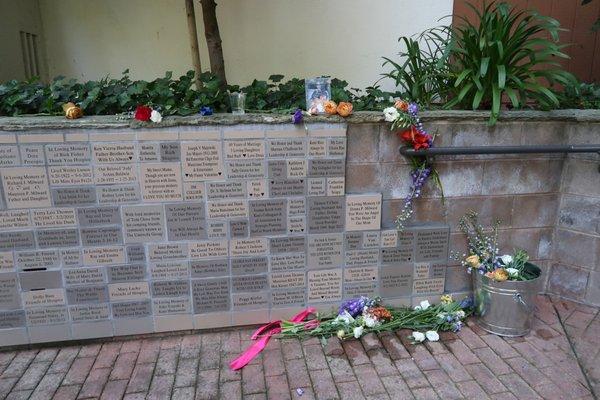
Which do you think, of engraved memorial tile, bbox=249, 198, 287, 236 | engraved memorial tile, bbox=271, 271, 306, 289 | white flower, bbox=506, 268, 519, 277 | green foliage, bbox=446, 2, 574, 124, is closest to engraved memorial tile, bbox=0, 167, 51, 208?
engraved memorial tile, bbox=249, 198, 287, 236

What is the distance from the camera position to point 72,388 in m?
2.15

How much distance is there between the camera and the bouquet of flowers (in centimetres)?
257

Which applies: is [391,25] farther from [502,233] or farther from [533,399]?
[533,399]

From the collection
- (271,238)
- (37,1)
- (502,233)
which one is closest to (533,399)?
(502,233)

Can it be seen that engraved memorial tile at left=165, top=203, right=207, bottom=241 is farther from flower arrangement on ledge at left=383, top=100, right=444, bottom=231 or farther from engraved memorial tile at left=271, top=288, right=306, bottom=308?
flower arrangement on ledge at left=383, top=100, right=444, bottom=231

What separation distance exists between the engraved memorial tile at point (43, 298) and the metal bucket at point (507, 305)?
8.00 ft

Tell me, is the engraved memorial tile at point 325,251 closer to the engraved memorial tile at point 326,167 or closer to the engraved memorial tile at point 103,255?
the engraved memorial tile at point 326,167

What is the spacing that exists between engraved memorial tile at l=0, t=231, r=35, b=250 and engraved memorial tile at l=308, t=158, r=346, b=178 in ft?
5.12

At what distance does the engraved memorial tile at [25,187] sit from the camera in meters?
2.25

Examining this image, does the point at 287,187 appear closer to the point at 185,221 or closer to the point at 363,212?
the point at 363,212

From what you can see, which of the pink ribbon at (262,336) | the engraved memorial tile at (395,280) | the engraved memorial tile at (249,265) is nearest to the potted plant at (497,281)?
the engraved memorial tile at (395,280)

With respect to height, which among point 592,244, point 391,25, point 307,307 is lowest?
point 307,307

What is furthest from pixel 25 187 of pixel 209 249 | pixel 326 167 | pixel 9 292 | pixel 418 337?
pixel 418 337

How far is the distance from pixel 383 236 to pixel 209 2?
1.88m
